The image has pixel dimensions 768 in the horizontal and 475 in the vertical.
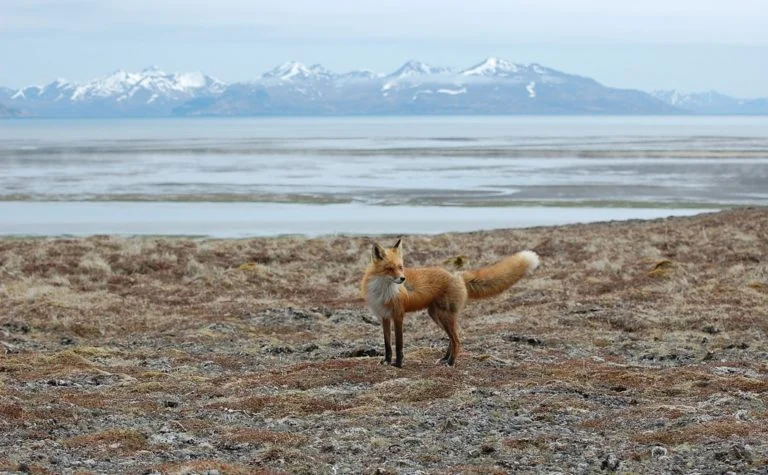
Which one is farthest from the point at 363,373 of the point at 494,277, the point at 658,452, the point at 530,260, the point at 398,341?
the point at 658,452

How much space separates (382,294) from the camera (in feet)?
38.7

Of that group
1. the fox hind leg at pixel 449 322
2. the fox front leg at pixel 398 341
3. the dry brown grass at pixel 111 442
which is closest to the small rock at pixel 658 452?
the dry brown grass at pixel 111 442

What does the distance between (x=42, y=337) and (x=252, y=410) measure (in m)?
7.49

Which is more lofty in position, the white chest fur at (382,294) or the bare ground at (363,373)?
the white chest fur at (382,294)

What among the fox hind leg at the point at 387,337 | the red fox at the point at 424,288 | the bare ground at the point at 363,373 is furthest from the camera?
the fox hind leg at the point at 387,337

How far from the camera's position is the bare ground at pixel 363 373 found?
8.34m

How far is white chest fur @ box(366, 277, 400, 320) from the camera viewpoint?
11.7 metres

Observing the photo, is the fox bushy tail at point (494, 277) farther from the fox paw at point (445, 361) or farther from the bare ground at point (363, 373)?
the bare ground at point (363, 373)

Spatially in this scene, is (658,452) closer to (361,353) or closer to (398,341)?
(398,341)

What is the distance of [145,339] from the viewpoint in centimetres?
1593

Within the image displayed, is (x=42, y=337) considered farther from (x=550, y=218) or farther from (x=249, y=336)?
(x=550, y=218)

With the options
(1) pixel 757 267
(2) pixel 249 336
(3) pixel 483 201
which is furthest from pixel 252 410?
(3) pixel 483 201

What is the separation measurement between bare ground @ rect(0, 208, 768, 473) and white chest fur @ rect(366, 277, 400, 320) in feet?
2.46

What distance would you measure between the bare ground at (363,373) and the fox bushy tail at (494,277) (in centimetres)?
96
